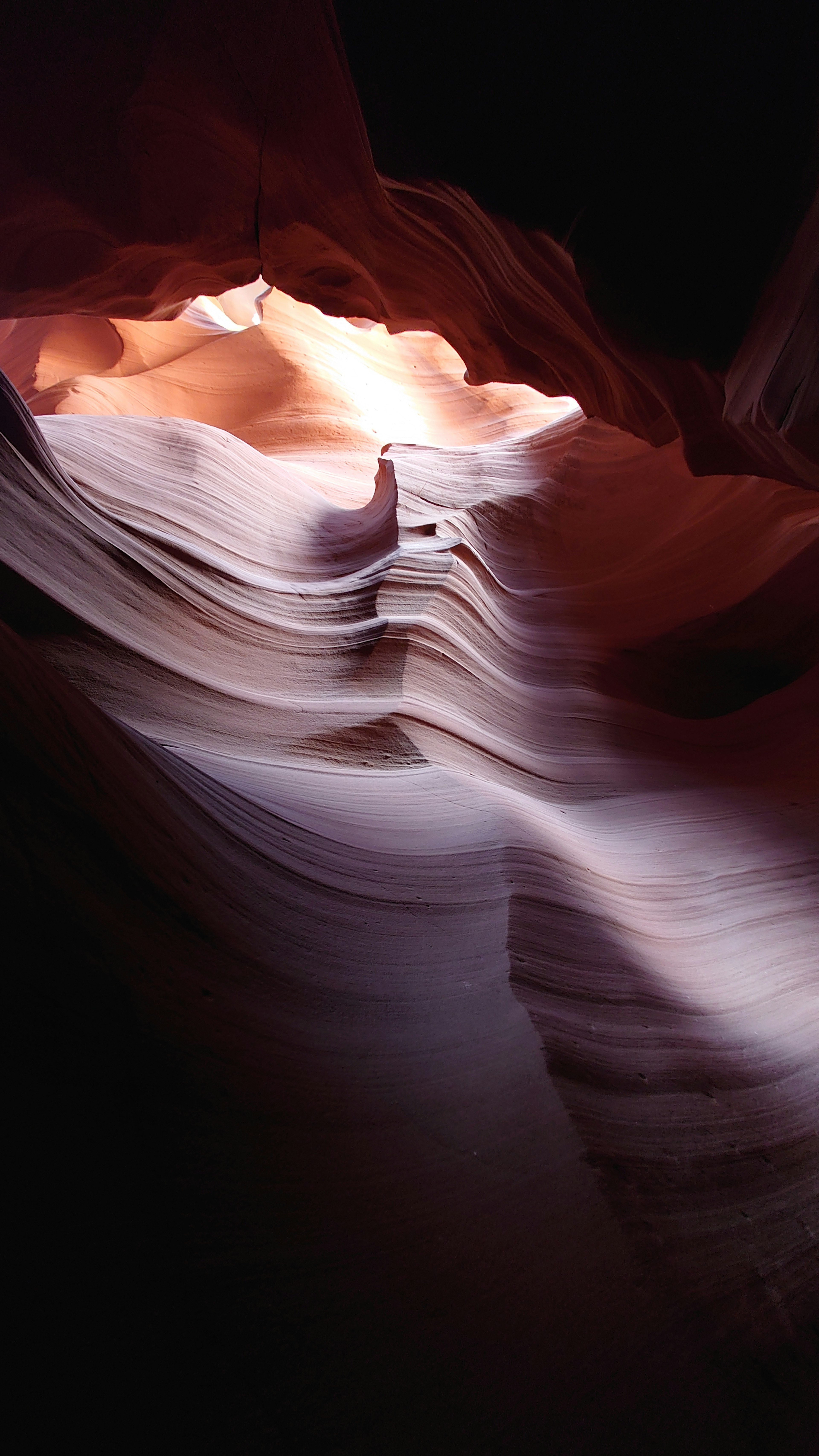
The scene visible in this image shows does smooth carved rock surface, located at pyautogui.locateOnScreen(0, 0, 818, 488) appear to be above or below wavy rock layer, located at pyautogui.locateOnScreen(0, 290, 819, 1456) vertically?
above

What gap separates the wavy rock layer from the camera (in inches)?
38.5

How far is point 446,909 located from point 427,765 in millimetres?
599

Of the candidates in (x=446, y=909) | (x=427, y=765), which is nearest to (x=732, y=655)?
(x=427, y=765)

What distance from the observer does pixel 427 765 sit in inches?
85.0

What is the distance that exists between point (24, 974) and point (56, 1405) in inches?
15.9

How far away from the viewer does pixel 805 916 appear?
6.70ft

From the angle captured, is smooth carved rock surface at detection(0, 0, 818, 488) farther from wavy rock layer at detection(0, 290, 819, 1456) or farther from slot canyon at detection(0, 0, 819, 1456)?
wavy rock layer at detection(0, 290, 819, 1456)

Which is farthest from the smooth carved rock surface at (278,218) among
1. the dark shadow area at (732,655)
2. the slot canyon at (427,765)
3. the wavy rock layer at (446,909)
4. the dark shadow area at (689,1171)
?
the dark shadow area at (689,1171)

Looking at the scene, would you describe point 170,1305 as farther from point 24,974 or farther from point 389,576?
A: point 389,576

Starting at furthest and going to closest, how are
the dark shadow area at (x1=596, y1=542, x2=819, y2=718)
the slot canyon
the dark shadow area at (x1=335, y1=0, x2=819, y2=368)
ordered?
the dark shadow area at (x1=596, y1=542, x2=819, y2=718) → the dark shadow area at (x1=335, y1=0, x2=819, y2=368) → the slot canyon

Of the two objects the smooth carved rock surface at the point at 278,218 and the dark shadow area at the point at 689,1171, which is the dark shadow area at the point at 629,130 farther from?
the dark shadow area at the point at 689,1171

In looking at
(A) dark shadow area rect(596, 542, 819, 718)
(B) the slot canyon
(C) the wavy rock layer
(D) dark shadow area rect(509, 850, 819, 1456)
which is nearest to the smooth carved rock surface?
(B) the slot canyon

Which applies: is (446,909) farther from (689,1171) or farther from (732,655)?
(732,655)

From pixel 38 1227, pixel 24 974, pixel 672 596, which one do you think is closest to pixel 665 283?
pixel 672 596
